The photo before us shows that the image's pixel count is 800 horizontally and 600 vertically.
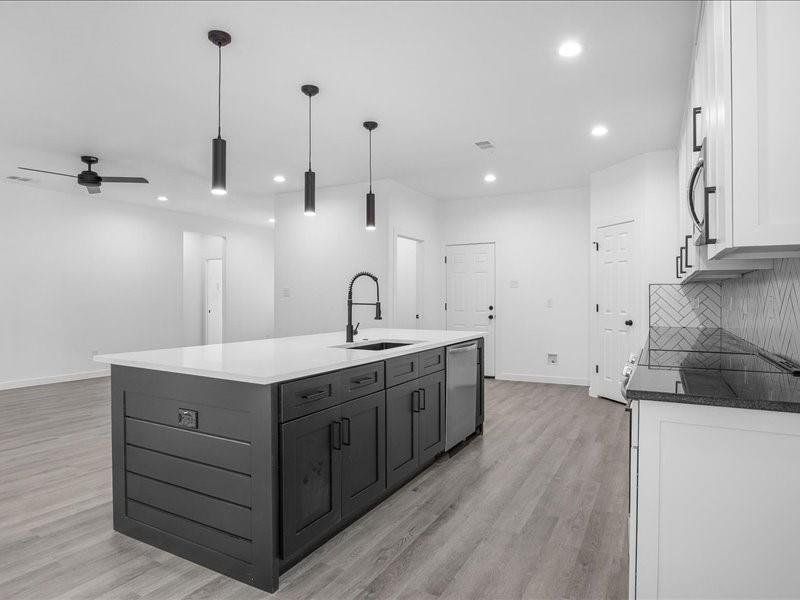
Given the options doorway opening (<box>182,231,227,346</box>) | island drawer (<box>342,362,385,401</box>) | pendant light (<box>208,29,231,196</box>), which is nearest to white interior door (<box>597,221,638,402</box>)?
island drawer (<box>342,362,385,401</box>)

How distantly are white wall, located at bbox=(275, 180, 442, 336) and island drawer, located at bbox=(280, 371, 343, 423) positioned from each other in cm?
379

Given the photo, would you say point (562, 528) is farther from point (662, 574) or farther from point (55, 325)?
point (55, 325)

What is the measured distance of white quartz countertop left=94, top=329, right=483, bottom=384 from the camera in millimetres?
1966

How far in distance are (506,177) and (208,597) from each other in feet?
17.2

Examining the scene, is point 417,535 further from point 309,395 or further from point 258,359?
point 258,359

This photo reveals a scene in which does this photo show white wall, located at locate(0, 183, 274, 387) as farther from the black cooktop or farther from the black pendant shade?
the black cooktop

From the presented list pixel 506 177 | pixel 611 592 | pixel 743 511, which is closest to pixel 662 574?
pixel 743 511

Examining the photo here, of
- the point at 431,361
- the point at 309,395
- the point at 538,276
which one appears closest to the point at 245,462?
the point at 309,395

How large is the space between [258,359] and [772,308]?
2.53m

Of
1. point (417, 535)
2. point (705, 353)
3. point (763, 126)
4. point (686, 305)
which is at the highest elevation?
point (763, 126)

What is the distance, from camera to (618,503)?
2721mm

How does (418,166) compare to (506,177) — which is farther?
(506,177)

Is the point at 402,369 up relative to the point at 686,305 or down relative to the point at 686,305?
down

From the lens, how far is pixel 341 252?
20.7 ft
